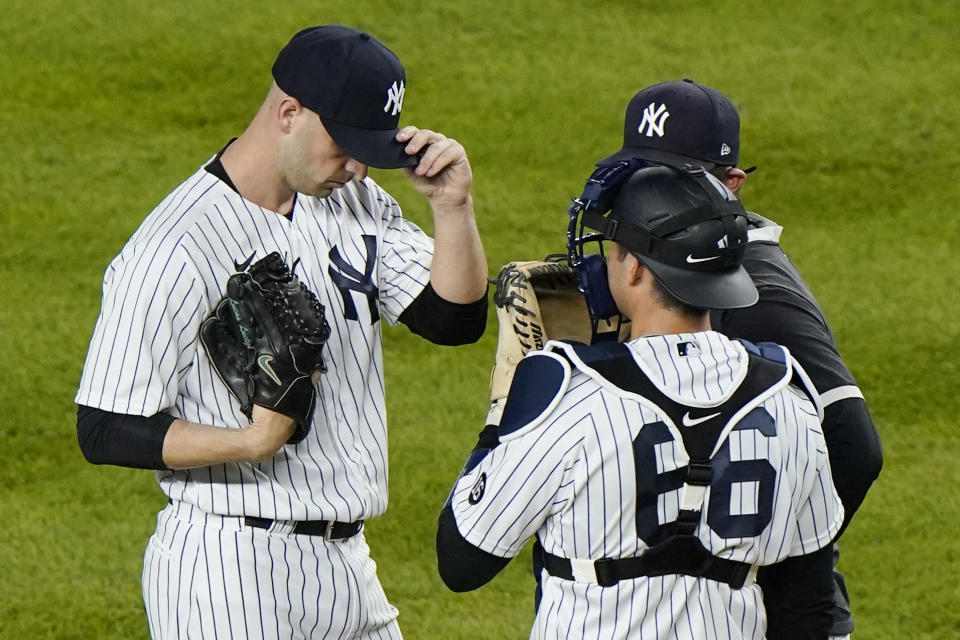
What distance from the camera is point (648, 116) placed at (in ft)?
10.8

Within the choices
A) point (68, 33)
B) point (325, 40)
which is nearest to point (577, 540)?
point (325, 40)

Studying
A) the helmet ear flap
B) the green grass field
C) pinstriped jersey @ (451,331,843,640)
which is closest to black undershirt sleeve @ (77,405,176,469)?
pinstriped jersey @ (451,331,843,640)

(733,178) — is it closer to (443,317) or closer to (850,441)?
(850,441)

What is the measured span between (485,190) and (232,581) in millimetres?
5437

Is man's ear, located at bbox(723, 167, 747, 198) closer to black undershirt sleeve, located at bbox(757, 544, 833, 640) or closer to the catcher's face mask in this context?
the catcher's face mask

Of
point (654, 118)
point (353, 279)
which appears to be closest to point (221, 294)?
point (353, 279)

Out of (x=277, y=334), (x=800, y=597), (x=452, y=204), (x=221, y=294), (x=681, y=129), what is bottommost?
(x=800, y=597)

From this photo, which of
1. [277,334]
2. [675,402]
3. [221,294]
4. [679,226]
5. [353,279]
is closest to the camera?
[675,402]

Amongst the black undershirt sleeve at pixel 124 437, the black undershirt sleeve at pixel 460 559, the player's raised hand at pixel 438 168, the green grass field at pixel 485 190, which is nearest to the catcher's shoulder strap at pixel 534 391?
the black undershirt sleeve at pixel 460 559

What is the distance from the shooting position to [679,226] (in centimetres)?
237

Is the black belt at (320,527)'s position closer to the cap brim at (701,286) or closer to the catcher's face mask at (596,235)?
the catcher's face mask at (596,235)

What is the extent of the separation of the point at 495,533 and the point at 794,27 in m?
7.92

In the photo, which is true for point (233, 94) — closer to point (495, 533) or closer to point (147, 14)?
point (147, 14)

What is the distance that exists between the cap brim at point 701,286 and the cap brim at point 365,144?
64 cm
